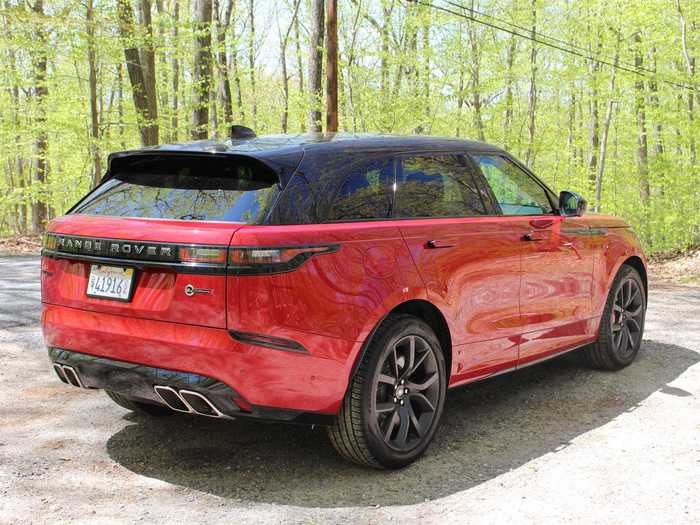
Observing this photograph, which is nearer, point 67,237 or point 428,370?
point 67,237

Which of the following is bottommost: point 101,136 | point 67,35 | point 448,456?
point 448,456

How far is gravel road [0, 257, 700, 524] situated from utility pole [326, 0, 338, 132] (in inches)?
439

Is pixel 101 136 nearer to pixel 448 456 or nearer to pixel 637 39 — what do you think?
pixel 637 39

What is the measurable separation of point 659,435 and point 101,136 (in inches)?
762

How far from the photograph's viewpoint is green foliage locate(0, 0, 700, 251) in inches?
756

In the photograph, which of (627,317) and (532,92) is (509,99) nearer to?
(532,92)

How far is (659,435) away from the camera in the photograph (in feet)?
14.6

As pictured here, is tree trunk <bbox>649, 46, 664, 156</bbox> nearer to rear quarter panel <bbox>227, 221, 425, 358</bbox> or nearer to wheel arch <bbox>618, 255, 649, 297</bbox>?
wheel arch <bbox>618, 255, 649, 297</bbox>

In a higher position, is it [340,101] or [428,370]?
[340,101]

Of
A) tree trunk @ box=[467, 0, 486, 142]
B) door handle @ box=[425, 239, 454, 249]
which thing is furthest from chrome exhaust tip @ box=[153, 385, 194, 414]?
tree trunk @ box=[467, 0, 486, 142]

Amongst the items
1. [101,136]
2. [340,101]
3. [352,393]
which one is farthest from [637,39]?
[352,393]

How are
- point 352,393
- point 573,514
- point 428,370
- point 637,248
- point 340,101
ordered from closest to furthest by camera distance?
1. point 573,514
2. point 352,393
3. point 428,370
4. point 637,248
5. point 340,101

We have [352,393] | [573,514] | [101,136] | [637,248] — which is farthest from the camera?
[101,136]

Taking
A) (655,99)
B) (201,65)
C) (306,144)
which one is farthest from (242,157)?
(655,99)
